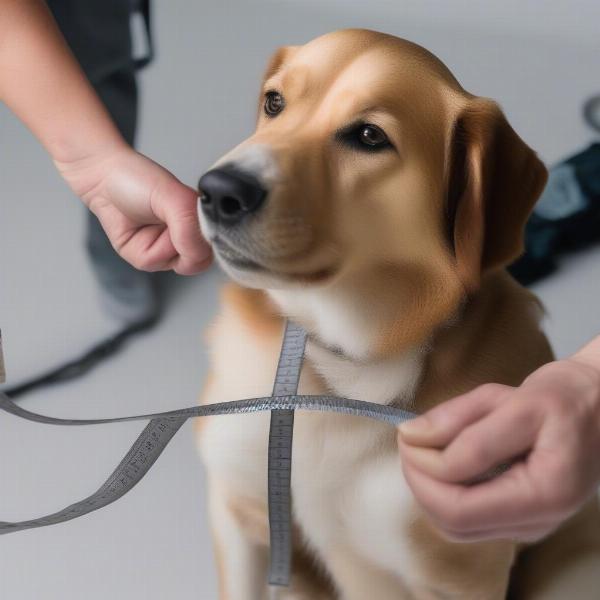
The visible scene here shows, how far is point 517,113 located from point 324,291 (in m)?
0.51

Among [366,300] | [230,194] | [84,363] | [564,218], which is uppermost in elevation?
[230,194]

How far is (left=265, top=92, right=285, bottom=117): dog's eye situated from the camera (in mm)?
587

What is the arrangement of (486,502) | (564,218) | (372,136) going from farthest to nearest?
(564,218) → (372,136) → (486,502)

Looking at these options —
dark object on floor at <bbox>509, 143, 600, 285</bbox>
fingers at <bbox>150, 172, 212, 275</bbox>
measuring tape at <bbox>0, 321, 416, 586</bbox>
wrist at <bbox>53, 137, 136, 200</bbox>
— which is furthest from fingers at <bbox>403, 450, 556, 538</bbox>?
dark object on floor at <bbox>509, 143, 600, 285</bbox>

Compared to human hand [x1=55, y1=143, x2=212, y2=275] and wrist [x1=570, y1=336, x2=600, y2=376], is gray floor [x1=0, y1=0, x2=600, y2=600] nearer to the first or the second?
human hand [x1=55, y1=143, x2=212, y2=275]

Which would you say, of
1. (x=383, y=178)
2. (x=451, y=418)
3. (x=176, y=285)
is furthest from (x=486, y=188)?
(x=176, y=285)

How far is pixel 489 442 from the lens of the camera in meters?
0.43

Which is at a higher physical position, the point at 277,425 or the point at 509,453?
the point at 509,453

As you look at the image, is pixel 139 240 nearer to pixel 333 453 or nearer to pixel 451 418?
pixel 333 453

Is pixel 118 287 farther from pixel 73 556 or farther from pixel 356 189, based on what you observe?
pixel 356 189

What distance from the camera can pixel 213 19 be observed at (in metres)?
1.18

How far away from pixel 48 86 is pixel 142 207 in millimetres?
157

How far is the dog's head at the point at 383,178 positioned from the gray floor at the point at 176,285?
0.39 metres

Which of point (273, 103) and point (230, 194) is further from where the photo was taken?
point (273, 103)
